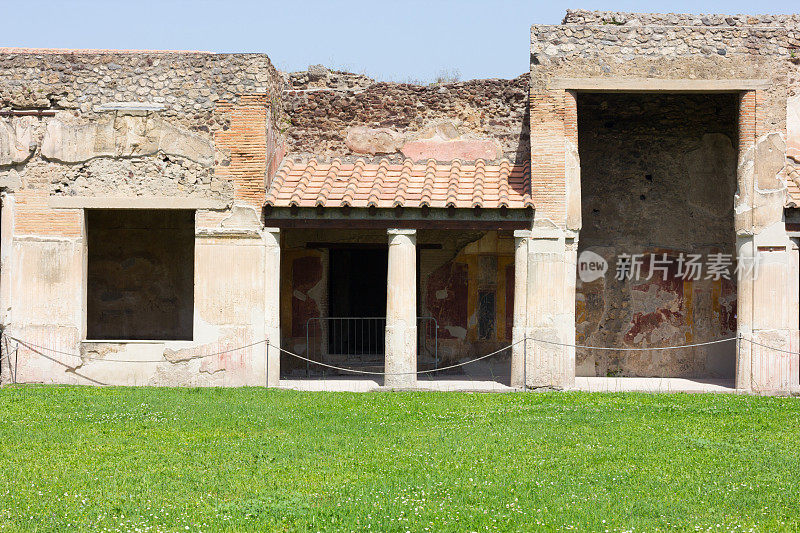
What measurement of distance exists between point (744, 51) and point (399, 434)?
665 cm

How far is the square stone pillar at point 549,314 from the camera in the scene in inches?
460

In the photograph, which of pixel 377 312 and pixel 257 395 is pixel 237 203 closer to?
pixel 257 395

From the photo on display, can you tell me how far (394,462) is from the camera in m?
7.30

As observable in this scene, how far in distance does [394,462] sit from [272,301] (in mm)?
5017

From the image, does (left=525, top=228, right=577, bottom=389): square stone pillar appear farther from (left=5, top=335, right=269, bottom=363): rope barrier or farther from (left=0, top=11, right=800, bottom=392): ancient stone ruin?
(left=5, top=335, right=269, bottom=363): rope barrier

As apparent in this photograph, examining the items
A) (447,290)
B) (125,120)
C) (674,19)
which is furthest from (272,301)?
(674,19)

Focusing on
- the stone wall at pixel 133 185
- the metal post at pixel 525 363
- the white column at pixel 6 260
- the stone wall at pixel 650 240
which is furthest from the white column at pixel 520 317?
the white column at pixel 6 260

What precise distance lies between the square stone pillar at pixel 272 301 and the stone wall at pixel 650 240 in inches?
176

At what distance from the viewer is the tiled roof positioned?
11.8 meters

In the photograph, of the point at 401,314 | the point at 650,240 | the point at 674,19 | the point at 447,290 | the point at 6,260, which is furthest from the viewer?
the point at 447,290

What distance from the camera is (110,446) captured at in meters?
7.84

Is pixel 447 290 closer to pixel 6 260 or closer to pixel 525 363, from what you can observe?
pixel 525 363

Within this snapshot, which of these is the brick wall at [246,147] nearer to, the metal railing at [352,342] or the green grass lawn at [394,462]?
the green grass lawn at [394,462]

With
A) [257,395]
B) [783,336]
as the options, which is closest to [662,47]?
[783,336]
